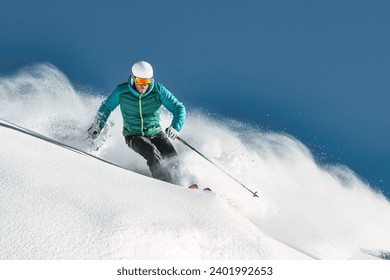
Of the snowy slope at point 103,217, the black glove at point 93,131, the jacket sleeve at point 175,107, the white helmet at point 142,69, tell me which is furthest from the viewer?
the black glove at point 93,131

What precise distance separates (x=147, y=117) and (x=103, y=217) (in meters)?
3.77

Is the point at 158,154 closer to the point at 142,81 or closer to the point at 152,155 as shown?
the point at 152,155

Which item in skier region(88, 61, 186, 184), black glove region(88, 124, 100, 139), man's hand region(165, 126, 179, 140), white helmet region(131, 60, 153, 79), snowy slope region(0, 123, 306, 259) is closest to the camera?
snowy slope region(0, 123, 306, 259)

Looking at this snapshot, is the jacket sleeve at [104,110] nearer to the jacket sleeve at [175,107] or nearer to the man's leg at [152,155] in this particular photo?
the man's leg at [152,155]

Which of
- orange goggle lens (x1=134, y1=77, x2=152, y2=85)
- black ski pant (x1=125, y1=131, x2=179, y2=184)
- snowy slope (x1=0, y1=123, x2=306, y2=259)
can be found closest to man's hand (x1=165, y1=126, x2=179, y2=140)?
black ski pant (x1=125, y1=131, x2=179, y2=184)

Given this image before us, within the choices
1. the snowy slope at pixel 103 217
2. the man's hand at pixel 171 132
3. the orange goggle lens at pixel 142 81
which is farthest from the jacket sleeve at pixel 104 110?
the snowy slope at pixel 103 217

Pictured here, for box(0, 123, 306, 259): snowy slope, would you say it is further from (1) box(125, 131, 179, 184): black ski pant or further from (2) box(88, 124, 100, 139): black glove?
(2) box(88, 124, 100, 139): black glove

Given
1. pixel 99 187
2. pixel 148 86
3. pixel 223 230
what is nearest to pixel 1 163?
pixel 99 187

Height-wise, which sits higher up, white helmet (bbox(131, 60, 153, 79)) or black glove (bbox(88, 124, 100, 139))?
white helmet (bbox(131, 60, 153, 79))

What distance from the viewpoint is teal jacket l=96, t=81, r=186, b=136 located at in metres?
6.87

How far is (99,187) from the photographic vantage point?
393cm

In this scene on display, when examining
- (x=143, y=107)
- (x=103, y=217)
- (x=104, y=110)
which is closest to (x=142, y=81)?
(x=143, y=107)

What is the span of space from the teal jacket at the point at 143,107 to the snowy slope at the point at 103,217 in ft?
7.96

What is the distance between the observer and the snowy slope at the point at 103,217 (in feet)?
9.95
